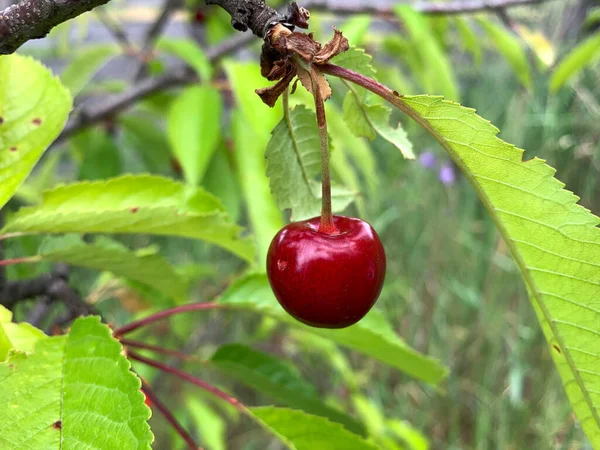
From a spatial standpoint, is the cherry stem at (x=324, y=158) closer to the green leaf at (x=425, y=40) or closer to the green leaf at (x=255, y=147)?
the green leaf at (x=255, y=147)

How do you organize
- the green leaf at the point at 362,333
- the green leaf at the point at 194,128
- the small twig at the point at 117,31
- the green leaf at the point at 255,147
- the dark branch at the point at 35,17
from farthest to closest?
the small twig at the point at 117,31 < the green leaf at the point at 194,128 < the green leaf at the point at 255,147 < the green leaf at the point at 362,333 < the dark branch at the point at 35,17

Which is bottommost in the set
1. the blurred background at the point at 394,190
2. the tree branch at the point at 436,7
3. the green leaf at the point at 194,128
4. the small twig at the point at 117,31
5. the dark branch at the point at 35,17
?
the blurred background at the point at 394,190

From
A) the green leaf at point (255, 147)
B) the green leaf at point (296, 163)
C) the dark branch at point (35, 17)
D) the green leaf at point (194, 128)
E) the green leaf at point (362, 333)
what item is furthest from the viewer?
the green leaf at point (194, 128)

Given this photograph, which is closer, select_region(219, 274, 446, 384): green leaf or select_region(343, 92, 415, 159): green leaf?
select_region(343, 92, 415, 159): green leaf

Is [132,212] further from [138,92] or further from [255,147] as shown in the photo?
[138,92]

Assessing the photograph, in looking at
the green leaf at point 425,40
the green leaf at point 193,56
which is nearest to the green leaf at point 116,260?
the green leaf at point 193,56

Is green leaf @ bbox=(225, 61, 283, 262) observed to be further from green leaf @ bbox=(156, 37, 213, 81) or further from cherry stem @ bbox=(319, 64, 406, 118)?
cherry stem @ bbox=(319, 64, 406, 118)

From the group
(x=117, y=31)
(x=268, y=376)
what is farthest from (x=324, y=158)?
(x=117, y=31)

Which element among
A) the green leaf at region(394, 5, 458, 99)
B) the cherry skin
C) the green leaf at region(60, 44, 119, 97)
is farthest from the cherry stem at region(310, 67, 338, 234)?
the green leaf at region(60, 44, 119, 97)

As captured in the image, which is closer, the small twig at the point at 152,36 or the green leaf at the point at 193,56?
the green leaf at the point at 193,56
